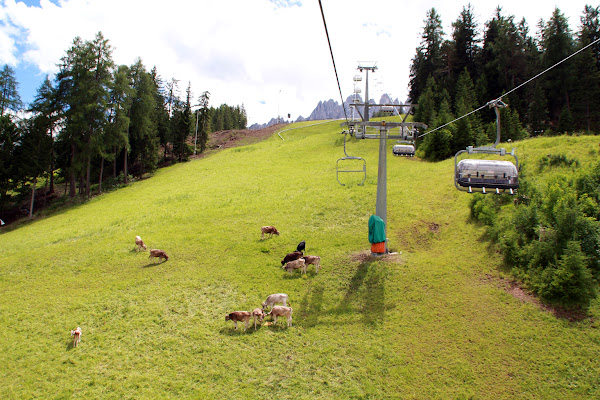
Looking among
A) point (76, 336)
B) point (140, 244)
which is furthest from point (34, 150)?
point (76, 336)

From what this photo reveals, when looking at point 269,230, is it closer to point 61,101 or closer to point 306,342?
point 306,342

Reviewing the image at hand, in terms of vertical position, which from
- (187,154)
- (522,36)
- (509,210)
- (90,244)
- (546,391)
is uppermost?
(522,36)

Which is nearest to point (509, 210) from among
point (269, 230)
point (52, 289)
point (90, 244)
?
point (269, 230)

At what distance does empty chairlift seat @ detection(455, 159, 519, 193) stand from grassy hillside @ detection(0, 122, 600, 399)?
5.70 metres

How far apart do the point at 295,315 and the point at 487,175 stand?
401 inches

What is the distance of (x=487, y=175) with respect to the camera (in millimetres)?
13820

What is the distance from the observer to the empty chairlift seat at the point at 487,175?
13727 mm

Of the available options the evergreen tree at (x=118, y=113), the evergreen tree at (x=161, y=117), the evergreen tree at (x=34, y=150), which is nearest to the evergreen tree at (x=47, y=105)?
the evergreen tree at (x=34, y=150)

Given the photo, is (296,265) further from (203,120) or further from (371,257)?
(203,120)

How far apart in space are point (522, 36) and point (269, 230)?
68007mm

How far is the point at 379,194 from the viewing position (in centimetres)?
2047

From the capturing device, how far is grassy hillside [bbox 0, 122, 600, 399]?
1173 cm

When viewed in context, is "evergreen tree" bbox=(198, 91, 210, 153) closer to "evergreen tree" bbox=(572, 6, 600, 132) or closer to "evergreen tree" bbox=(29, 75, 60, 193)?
"evergreen tree" bbox=(29, 75, 60, 193)

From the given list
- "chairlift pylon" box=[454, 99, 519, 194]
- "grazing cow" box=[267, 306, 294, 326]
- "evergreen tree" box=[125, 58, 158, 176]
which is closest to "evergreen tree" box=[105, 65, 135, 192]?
"evergreen tree" box=[125, 58, 158, 176]
